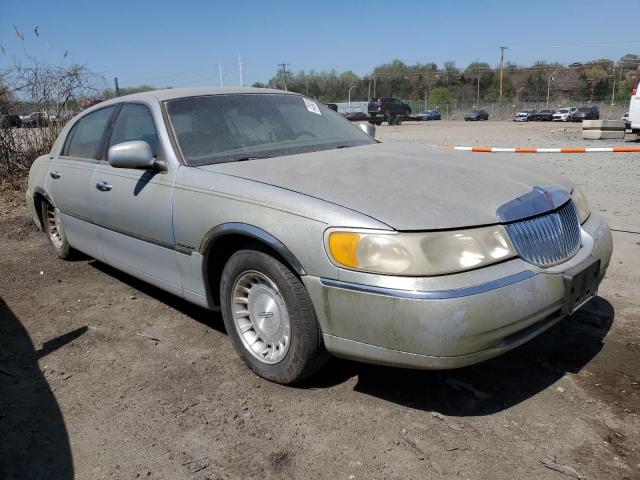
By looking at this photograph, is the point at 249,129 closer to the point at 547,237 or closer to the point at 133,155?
the point at 133,155

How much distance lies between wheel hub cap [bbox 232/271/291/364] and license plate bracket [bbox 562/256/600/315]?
53.7 inches

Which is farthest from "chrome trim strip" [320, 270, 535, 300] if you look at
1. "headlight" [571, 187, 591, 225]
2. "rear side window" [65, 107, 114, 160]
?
"rear side window" [65, 107, 114, 160]

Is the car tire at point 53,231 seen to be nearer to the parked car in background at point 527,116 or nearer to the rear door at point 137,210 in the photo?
the rear door at point 137,210

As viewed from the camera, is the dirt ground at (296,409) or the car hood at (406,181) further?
the car hood at (406,181)

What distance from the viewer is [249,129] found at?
12.0 feet

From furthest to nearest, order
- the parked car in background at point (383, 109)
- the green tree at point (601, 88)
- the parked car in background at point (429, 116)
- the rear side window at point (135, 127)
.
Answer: the green tree at point (601, 88), the parked car in background at point (429, 116), the parked car in background at point (383, 109), the rear side window at point (135, 127)

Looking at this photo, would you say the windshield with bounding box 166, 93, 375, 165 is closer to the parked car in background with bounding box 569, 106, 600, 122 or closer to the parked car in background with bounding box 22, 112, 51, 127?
the parked car in background with bounding box 22, 112, 51, 127

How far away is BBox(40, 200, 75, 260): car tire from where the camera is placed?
17.2 feet

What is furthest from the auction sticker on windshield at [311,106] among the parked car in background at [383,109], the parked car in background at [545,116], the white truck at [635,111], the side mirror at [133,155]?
the parked car in background at [545,116]

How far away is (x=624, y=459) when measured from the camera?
2273 mm

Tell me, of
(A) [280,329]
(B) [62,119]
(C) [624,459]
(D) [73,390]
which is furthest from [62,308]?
(B) [62,119]

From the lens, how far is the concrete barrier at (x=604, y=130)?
57.3 feet

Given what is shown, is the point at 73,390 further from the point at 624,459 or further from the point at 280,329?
the point at 624,459

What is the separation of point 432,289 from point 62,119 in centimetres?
973
